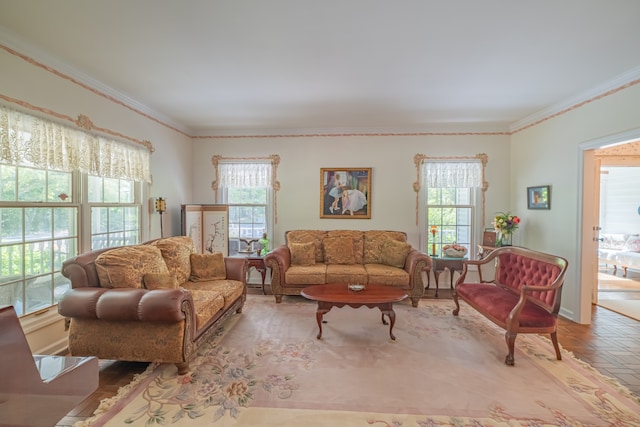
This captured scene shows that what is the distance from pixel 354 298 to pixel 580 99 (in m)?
3.77

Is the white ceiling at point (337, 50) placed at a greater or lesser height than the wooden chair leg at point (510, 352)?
greater

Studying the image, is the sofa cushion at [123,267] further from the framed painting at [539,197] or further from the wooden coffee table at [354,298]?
the framed painting at [539,197]

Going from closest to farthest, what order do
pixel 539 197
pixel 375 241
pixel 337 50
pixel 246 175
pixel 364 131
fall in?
pixel 337 50, pixel 539 197, pixel 375 241, pixel 364 131, pixel 246 175

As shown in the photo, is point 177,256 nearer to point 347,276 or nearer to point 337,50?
point 347,276

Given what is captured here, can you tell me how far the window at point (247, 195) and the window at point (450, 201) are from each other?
2.72m

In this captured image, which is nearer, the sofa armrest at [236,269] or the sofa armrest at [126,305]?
the sofa armrest at [126,305]

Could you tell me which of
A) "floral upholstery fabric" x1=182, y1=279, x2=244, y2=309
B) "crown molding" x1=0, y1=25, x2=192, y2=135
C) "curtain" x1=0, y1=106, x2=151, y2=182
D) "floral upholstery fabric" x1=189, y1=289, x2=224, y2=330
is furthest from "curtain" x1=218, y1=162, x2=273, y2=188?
"floral upholstery fabric" x1=189, y1=289, x2=224, y2=330

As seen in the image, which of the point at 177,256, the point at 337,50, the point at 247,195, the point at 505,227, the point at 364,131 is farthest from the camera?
the point at 247,195

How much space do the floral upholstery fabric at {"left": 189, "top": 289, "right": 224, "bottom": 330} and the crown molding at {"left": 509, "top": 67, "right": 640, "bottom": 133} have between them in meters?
4.90

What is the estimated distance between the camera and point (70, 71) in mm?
2910

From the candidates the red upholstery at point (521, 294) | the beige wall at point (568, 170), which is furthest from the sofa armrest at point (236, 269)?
the beige wall at point (568, 170)

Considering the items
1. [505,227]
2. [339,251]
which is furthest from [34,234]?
[505,227]

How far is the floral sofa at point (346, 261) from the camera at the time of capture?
13.6ft

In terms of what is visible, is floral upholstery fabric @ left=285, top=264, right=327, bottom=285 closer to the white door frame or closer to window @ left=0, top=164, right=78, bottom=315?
window @ left=0, top=164, right=78, bottom=315
